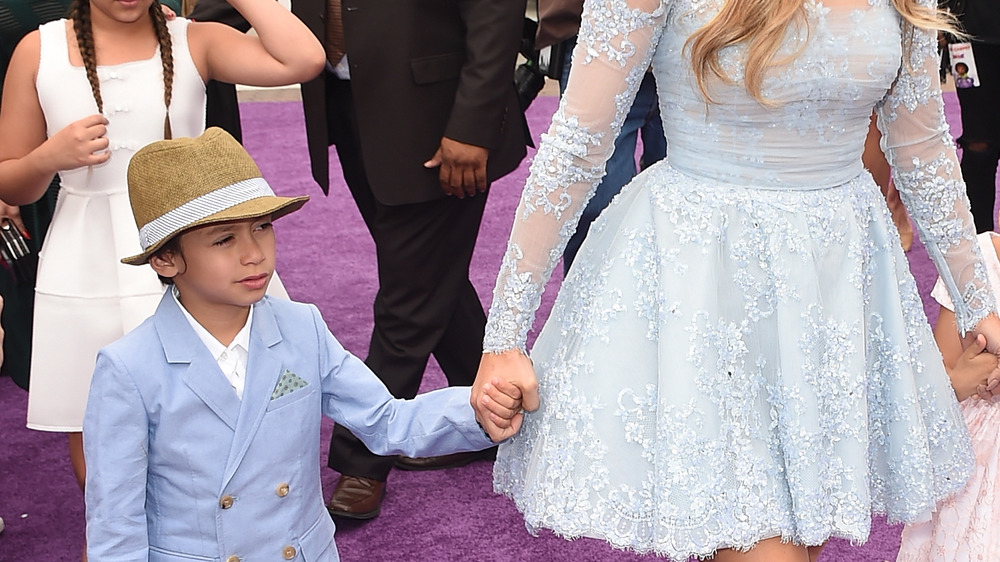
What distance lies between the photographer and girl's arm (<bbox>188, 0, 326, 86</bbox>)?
260cm

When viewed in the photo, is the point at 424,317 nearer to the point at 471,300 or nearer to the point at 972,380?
the point at 471,300

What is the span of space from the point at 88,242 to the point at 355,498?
92 cm

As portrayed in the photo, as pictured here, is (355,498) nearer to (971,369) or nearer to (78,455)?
(78,455)

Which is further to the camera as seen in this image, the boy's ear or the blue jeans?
the blue jeans

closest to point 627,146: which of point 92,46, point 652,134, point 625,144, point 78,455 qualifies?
point 625,144

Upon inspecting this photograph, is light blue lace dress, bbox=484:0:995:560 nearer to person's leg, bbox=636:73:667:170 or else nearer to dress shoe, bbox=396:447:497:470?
dress shoe, bbox=396:447:497:470

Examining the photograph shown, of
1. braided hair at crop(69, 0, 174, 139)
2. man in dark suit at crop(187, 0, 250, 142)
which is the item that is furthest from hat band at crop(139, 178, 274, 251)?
man in dark suit at crop(187, 0, 250, 142)

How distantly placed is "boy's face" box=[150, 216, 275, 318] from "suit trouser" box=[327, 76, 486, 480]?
40.0 inches

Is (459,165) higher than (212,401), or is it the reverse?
(212,401)

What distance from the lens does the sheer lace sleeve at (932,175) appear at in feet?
6.31

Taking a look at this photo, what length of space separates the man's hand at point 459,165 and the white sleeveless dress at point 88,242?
0.60 metres

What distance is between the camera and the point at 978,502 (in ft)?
7.43

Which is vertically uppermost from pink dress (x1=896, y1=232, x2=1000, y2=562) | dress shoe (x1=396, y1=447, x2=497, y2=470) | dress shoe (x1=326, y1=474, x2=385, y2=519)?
pink dress (x1=896, y1=232, x2=1000, y2=562)

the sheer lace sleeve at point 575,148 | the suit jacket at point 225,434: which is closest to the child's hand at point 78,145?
the suit jacket at point 225,434
